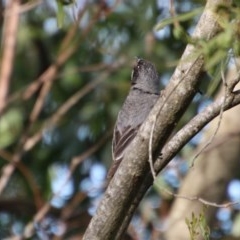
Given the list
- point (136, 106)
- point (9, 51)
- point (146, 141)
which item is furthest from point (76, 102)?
point (146, 141)

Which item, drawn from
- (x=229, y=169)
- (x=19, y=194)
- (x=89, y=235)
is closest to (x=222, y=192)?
(x=229, y=169)

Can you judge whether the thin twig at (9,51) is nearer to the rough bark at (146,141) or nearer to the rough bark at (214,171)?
the rough bark at (214,171)

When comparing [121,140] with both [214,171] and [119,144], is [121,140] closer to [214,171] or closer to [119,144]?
[119,144]

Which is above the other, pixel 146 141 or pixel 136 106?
pixel 146 141

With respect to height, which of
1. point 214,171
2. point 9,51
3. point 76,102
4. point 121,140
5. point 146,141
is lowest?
point 214,171

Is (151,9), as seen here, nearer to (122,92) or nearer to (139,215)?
(122,92)

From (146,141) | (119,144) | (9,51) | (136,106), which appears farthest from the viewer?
(9,51)

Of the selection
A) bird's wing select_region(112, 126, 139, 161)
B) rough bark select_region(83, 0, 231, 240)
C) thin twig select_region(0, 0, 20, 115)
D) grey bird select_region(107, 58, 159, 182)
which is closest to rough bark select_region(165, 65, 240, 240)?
thin twig select_region(0, 0, 20, 115)

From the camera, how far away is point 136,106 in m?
4.98

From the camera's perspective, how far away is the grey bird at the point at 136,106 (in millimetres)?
4785

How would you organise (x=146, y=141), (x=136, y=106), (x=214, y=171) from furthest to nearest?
(x=214, y=171)
(x=136, y=106)
(x=146, y=141)

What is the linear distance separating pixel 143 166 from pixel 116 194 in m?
0.14

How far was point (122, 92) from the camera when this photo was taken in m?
7.43

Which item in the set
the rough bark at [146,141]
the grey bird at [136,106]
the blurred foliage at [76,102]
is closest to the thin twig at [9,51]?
the blurred foliage at [76,102]
